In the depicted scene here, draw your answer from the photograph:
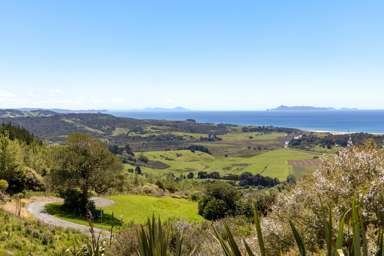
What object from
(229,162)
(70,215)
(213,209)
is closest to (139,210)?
(70,215)

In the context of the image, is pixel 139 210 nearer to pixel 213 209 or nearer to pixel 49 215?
pixel 213 209

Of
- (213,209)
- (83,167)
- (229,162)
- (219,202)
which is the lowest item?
(229,162)

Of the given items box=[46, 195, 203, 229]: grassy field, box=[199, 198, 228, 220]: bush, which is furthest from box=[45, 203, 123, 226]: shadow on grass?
box=[199, 198, 228, 220]: bush

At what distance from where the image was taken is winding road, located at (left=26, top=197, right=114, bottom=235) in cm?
2621

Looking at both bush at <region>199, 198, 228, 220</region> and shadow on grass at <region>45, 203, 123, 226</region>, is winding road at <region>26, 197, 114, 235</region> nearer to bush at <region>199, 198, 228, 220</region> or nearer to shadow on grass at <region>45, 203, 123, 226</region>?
shadow on grass at <region>45, 203, 123, 226</region>

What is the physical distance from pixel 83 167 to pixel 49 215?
4.66 meters

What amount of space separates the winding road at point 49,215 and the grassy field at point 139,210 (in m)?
0.73

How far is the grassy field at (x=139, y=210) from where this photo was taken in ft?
100

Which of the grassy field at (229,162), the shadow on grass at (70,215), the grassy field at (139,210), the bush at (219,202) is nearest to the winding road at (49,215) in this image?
the shadow on grass at (70,215)

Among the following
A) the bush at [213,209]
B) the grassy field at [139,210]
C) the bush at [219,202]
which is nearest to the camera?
the grassy field at [139,210]

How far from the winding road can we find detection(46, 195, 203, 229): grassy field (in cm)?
73

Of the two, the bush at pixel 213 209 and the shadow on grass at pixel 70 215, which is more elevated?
the shadow on grass at pixel 70 215

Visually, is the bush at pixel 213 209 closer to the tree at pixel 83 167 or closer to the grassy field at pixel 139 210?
the grassy field at pixel 139 210

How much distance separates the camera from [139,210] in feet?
116
